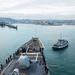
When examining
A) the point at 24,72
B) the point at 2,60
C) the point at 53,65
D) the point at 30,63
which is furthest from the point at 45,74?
the point at 2,60

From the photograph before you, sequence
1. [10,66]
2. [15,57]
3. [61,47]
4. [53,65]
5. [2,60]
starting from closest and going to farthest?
[10,66], [15,57], [53,65], [2,60], [61,47]

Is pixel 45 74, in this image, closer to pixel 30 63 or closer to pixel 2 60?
pixel 30 63

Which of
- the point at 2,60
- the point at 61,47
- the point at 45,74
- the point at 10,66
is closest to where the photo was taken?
the point at 45,74

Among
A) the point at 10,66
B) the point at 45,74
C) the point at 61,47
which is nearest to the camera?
the point at 45,74

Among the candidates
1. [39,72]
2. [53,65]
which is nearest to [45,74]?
[39,72]

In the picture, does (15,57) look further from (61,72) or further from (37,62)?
(61,72)

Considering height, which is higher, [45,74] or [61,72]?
[45,74]

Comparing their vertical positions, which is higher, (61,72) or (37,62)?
(37,62)

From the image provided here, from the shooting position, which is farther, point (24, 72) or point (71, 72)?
point (71, 72)

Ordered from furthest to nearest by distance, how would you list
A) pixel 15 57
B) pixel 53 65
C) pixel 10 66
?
pixel 53 65 < pixel 15 57 < pixel 10 66
